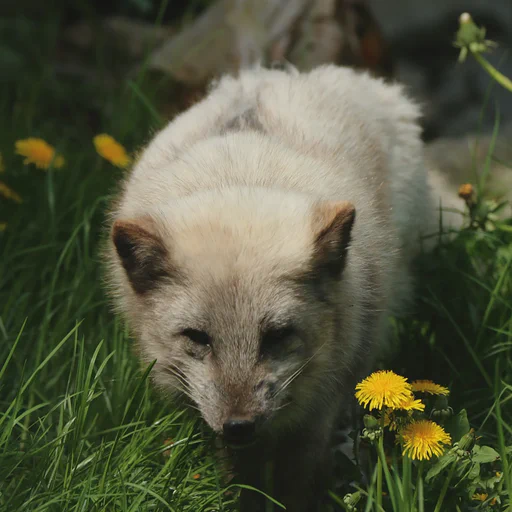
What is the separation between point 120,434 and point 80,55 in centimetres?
579

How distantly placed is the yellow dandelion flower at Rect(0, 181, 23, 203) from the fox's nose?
2428 millimetres

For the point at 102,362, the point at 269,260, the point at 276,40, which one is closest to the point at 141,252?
the point at 269,260

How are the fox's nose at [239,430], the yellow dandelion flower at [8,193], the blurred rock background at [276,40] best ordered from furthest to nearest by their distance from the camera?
the blurred rock background at [276,40]
the yellow dandelion flower at [8,193]
the fox's nose at [239,430]

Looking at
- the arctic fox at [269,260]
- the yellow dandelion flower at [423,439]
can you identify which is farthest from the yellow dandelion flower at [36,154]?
the yellow dandelion flower at [423,439]

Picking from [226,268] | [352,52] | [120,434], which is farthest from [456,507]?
[352,52]

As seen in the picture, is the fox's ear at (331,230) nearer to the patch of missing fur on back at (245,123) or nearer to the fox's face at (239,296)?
the fox's face at (239,296)

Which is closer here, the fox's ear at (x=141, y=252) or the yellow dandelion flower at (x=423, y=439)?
the yellow dandelion flower at (x=423, y=439)

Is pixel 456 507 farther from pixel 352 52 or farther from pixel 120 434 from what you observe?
pixel 352 52

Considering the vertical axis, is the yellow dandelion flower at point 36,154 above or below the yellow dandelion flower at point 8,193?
above

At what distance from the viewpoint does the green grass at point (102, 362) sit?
324 centimetres

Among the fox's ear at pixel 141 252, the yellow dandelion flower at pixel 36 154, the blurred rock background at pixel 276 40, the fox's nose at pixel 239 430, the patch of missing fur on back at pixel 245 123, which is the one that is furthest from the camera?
the blurred rock background at pixel 276 40

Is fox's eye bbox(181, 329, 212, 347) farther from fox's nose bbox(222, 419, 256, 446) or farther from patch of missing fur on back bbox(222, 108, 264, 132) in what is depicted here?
patch of missing fur on back bbox(222, 108, 264, 132)

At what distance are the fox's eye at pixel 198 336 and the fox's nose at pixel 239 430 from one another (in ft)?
1.07

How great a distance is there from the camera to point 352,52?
6969mm
